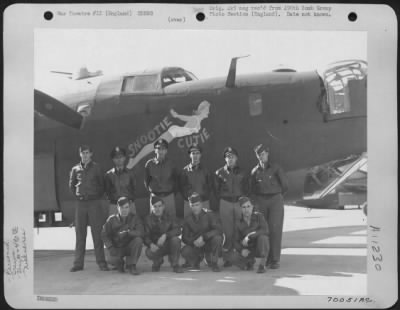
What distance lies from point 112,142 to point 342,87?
2.31m

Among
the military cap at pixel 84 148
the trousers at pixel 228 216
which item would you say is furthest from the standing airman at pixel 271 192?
the military cap at pixel 84 148

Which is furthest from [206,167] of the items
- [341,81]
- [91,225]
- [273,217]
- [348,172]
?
[341,81]

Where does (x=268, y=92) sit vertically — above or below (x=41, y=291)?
above

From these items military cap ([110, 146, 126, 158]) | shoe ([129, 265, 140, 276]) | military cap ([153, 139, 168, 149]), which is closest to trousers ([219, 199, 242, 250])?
military cap ([153, 139, 168, 149])

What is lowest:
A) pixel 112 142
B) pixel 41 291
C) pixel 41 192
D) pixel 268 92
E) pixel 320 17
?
pixel 41 291

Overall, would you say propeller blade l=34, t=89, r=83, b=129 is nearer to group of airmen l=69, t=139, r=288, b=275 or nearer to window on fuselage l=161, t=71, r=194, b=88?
group of airmen l=69, t=139, r=288, b=275

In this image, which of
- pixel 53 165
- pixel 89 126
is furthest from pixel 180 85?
pixel 53 165

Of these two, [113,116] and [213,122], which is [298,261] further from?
[113,116]

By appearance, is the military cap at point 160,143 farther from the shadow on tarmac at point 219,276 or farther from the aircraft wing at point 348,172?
the aircraft wing at point 348,172

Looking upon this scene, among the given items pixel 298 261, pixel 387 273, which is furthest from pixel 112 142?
pixel 387 273

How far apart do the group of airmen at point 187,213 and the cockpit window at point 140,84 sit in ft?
1.78

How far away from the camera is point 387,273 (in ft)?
22.6

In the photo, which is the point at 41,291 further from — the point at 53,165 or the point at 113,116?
the point at 113,116

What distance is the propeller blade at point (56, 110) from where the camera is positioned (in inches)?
273
